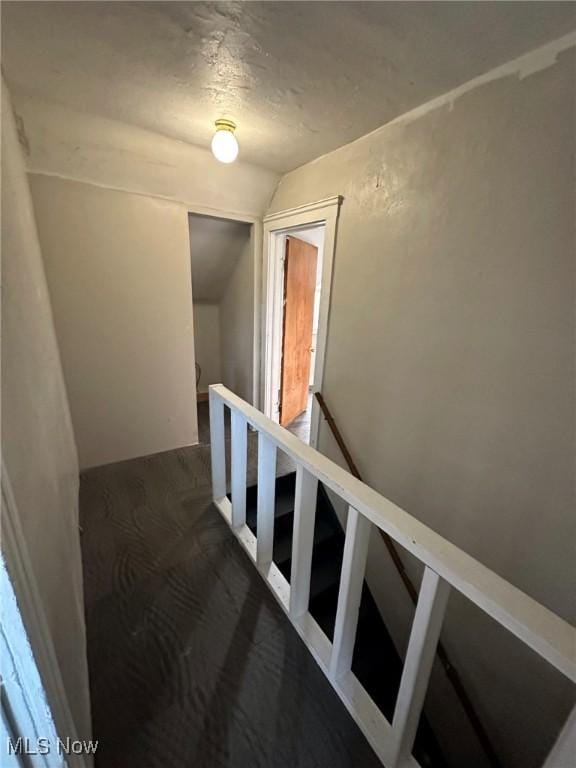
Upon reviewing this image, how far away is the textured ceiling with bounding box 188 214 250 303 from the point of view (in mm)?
2443

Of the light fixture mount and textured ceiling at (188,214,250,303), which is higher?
the light fixture mount

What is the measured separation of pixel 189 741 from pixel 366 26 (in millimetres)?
2226

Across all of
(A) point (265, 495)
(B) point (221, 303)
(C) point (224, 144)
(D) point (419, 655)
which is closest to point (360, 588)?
(D) point (419, 655)

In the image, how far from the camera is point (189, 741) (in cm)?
85

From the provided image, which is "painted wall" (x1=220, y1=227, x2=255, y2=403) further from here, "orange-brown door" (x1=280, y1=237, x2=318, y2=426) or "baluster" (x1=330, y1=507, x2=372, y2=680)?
"baluster" (x1=330, y1=507, x2=372, y2=680)

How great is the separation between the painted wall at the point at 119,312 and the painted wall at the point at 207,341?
1187mm

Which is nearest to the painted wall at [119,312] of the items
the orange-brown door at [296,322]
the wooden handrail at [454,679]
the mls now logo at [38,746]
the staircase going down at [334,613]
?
the orange-brown door at [296,322]

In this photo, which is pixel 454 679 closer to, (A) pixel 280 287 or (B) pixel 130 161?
(A) pixel 280 287

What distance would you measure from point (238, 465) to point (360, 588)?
767mm

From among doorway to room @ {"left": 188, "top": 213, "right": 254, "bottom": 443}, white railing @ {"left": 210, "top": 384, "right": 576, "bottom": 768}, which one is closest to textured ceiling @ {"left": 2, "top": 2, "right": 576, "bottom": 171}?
doorway to room @ {"left": 188, "top": 213, "right": 254, "bottom": 443}

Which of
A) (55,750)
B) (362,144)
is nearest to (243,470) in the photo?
(55,750)

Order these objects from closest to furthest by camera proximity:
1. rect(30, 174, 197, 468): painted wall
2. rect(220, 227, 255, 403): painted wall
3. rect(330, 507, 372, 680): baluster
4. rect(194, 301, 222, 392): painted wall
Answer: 1. rect(330, 507, 372, 680): baluster
2. rect(30, 174, 197, 468): painted wall
3. rect(220, 227, 255, 403): painted wall
4. rect(194, 301, 222, 392): painted wall

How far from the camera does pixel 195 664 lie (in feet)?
3.35

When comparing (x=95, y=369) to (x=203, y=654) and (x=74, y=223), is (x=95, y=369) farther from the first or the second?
(x=203, y=654)
